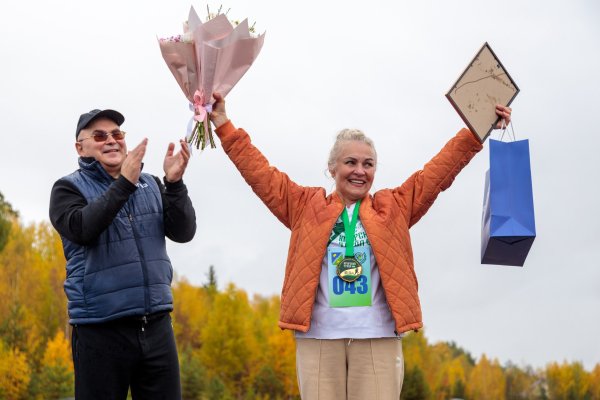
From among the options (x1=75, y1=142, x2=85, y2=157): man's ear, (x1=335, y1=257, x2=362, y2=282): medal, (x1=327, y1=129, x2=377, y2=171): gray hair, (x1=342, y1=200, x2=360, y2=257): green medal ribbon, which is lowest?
(x1=335, y1=257, x2=362, y2=282): medal

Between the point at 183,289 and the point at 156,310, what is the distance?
57.2 metres

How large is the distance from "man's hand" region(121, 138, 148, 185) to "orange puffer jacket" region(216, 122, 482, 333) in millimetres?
631

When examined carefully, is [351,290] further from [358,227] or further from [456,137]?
[456,137]

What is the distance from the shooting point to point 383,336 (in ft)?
16.2

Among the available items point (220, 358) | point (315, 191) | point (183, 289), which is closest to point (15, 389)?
point (220, 358)

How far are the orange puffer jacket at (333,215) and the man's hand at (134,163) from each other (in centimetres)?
63

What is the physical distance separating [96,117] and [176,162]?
539 mm

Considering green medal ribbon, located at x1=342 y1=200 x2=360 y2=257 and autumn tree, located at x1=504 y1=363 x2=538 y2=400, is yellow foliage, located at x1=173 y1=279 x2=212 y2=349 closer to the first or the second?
autumn tree, located at x1=504 y1=363 x2=538 y2=400

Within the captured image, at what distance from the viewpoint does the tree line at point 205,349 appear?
133 feet

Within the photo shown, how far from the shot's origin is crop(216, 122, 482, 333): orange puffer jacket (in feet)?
16.3

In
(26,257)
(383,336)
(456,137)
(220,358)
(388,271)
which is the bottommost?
(383,336)

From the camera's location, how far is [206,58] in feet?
17.1

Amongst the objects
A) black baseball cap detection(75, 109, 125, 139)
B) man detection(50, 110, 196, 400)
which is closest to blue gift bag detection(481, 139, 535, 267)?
man detection(50, 110, 196, 400)

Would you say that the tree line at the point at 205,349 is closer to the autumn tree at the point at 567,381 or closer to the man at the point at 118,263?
the autumn tree at the point at 567,381
